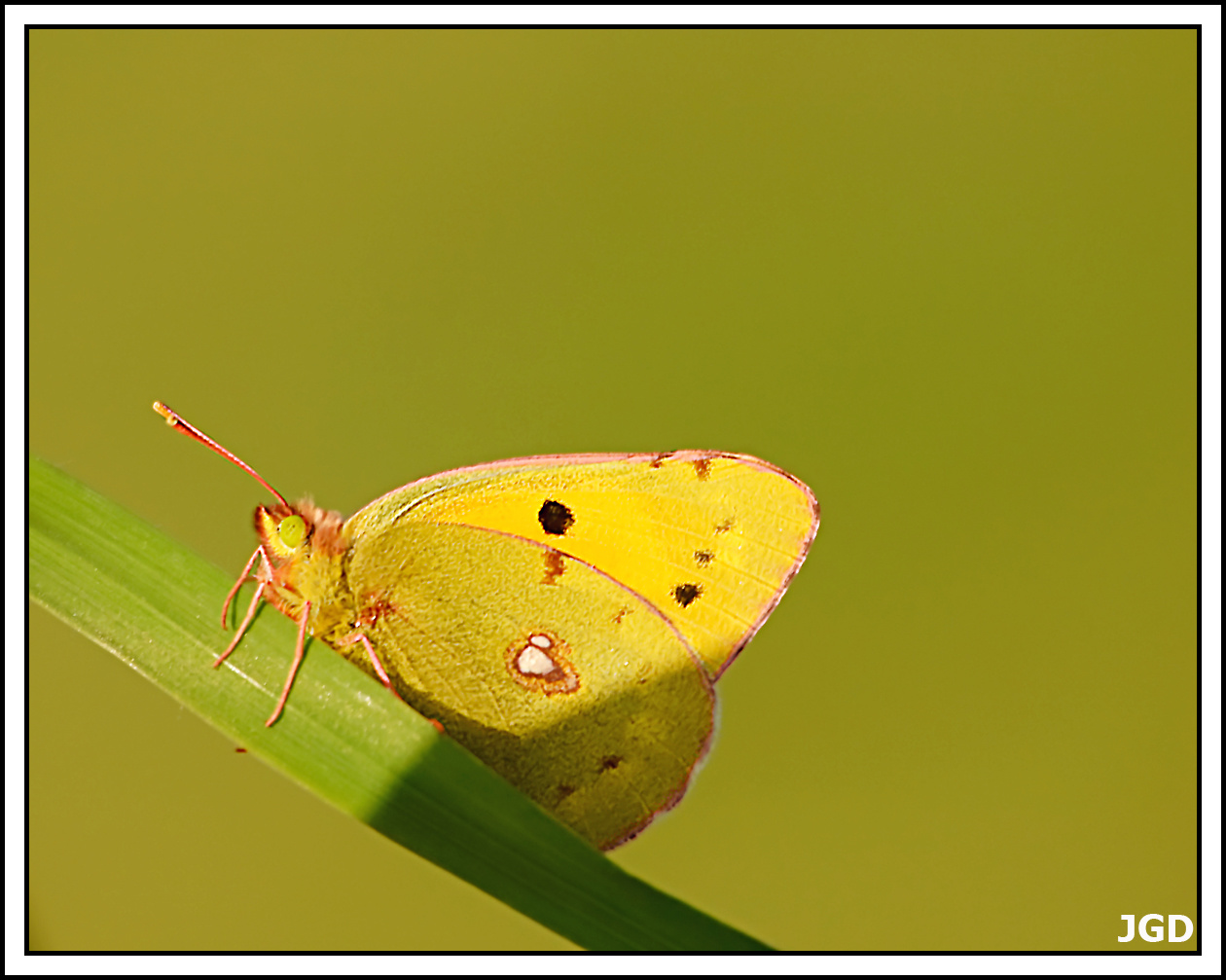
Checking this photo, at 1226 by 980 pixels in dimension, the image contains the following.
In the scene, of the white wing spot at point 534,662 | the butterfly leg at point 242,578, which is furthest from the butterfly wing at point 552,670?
the butterfly leg at point 242,578

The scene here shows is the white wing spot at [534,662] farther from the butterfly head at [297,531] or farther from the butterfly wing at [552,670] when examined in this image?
the butterfly head at [297,531]

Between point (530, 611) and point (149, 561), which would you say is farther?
point (530, 611)

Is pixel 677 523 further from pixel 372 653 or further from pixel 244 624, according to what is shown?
pixel 244 624

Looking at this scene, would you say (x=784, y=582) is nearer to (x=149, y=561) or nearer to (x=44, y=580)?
(x=149, y=561)

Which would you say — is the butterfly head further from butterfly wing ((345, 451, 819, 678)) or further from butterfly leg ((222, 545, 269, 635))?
butterfly wing ((345, 451, 819, 678))

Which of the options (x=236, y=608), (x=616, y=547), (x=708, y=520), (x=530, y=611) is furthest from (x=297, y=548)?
(x=708, y=520)
